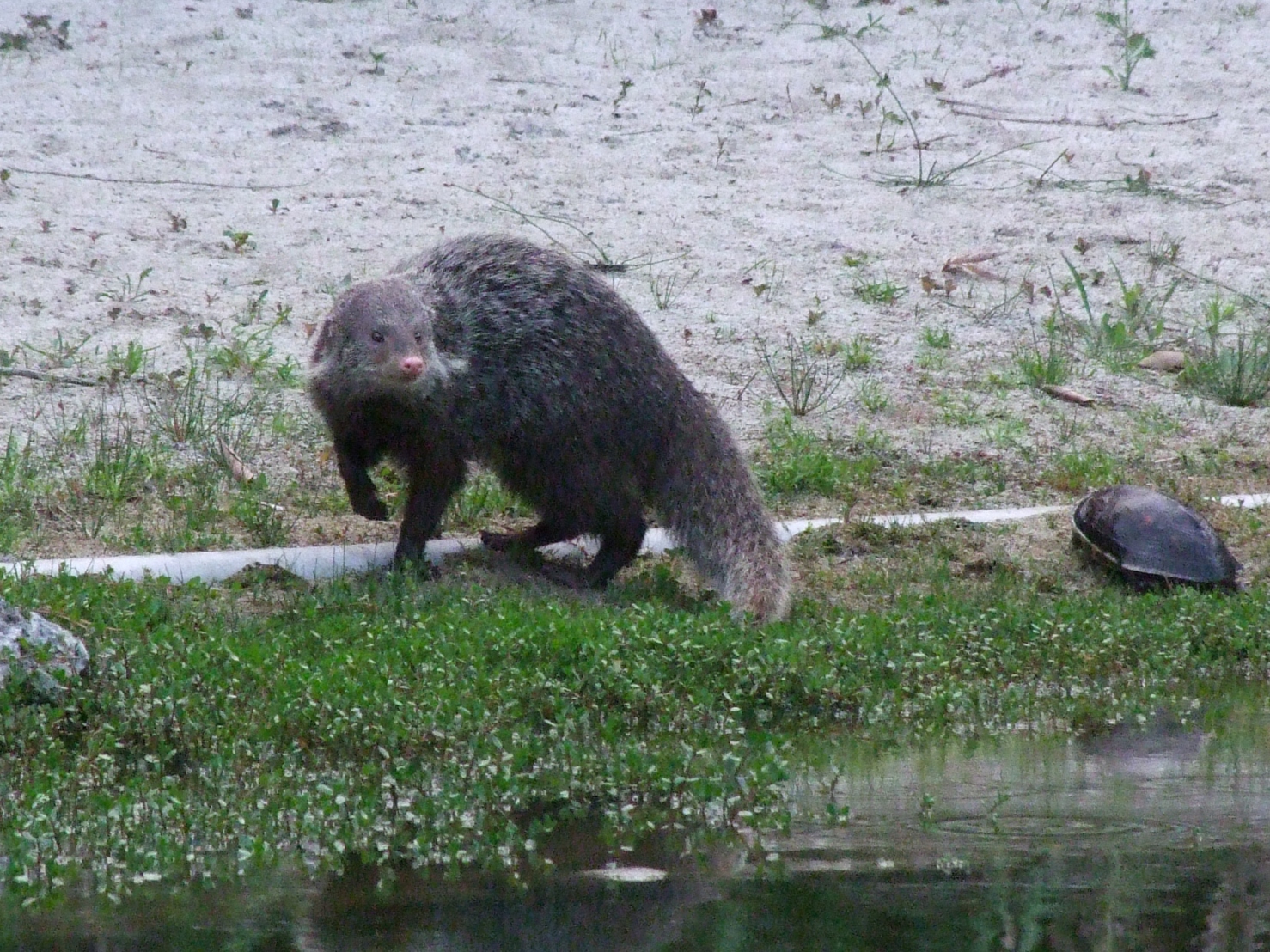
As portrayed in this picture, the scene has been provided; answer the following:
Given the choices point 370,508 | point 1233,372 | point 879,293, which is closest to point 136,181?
point 879,293

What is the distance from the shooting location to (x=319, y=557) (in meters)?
6.62

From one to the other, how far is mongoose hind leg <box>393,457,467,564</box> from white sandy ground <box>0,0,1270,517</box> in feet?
8.15

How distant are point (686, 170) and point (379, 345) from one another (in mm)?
5670

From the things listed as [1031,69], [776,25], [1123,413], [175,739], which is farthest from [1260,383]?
[175,739]

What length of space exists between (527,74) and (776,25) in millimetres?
2174

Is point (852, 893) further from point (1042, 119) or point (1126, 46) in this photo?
point (1126, 46)

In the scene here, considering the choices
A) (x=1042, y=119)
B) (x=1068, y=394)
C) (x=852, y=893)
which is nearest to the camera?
(x=852, y=893)

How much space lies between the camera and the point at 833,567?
715 cm

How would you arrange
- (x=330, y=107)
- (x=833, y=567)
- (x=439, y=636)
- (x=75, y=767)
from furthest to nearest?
1. (x=330, y=107)
2. (x=833, y=567)
3. (x=439, y=636)
4. (x=75, y=767)

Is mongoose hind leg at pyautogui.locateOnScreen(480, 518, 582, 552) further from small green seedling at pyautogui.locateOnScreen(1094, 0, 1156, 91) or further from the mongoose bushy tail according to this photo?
small green seedling at pyautogui.locateOnScreen(1094, 0, 1156, 91)

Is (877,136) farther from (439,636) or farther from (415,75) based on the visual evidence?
(439,636)

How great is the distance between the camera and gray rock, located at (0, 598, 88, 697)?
475 centimetres

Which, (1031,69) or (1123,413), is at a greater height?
(1031,69)

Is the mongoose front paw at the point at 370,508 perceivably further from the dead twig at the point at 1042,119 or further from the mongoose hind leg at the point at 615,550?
the dead twig at the point at 1042,119
